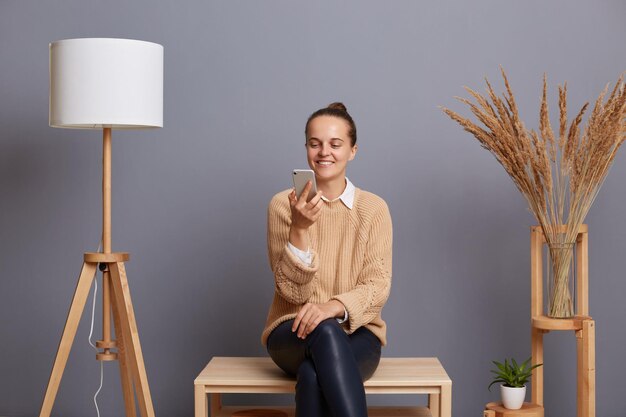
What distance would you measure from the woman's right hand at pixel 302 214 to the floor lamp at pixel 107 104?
0.63 meters

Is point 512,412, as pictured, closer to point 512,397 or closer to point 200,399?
point 512,397

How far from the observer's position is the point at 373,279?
107 inches

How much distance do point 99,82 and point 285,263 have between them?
849mm

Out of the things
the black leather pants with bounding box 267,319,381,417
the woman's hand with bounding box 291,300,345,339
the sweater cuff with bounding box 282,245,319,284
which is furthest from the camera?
the sweater cuff with bounding box 282,245,319,284

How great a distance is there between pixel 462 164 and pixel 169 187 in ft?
4.01

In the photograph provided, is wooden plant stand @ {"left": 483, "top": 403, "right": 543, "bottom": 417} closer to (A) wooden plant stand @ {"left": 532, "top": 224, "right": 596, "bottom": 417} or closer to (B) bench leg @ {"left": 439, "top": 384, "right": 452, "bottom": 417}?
(A) wooden plant stand @ {"left": 532, "top": 224, "right": 596, "bottom": 417}

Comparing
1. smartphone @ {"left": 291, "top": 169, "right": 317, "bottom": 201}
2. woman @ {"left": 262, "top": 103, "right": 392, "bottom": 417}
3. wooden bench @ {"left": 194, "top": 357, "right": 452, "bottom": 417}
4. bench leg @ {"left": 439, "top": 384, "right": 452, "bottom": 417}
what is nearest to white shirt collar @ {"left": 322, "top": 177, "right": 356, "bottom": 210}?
woman @ {"left": 262, "top": 103, "right": 392, "bottom": 417}

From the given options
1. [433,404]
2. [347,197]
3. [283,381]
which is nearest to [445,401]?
[433,404]

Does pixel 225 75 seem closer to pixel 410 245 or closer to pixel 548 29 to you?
pixel 410 245

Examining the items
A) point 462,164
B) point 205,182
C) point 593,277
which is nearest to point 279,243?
point 205,182

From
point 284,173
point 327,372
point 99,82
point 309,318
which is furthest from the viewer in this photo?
point 284,173

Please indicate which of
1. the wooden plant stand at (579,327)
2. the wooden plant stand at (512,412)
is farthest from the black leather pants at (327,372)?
the wooden plant stand at (579,327)

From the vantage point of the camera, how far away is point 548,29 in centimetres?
341

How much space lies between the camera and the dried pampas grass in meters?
2.82
